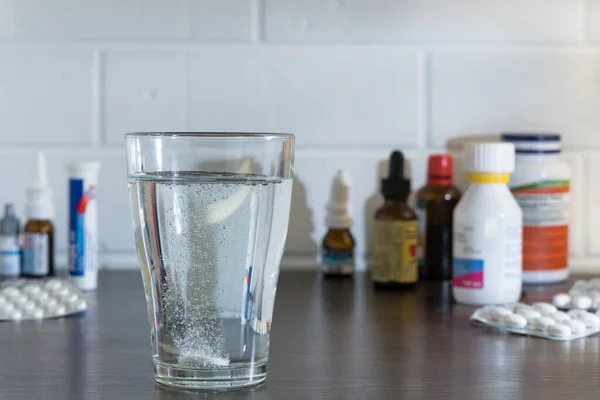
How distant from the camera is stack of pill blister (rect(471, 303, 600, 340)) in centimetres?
79

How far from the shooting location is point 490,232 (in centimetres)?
92

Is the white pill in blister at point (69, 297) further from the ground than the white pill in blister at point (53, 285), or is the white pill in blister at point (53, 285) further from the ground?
the white pill in blister at point (53, 285)

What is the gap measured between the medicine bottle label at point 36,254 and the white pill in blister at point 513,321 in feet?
1.73

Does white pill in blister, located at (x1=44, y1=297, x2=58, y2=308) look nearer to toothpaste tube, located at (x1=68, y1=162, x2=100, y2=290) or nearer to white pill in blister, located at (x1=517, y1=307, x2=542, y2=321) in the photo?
toothpaste tube, located at (x1=68, y1=162, x2=100, y2=290)

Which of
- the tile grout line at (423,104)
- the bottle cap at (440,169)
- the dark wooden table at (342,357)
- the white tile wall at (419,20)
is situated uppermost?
the white tile wall at (419,20)

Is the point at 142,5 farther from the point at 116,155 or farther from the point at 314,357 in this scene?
the point at 314,357

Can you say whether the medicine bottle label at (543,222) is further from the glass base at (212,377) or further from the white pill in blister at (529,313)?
the glass base at (212,377)

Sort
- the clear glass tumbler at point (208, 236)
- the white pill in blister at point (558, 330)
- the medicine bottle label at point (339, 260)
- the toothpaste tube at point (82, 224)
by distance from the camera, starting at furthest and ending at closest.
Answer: the medicine bottle label at point (339, 260), the toothpaste tube at point (82, 224), the white pill in blister at point (558, 330), the clear glass tumbler at point (208, 236)

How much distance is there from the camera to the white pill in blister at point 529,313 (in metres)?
0.81

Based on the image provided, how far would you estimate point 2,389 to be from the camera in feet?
1.98

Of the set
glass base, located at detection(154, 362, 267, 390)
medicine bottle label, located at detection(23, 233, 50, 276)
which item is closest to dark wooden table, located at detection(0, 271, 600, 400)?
glass base, located at detection(154, 362, 267, 390)

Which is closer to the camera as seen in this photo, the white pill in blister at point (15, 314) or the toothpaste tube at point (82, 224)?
the white pill in blister at point (15, 314)

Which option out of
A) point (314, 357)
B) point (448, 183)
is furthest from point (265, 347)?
point (448, 183)

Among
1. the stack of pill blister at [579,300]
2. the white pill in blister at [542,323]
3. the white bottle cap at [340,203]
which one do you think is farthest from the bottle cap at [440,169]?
the white pill in blister at [542,323]
